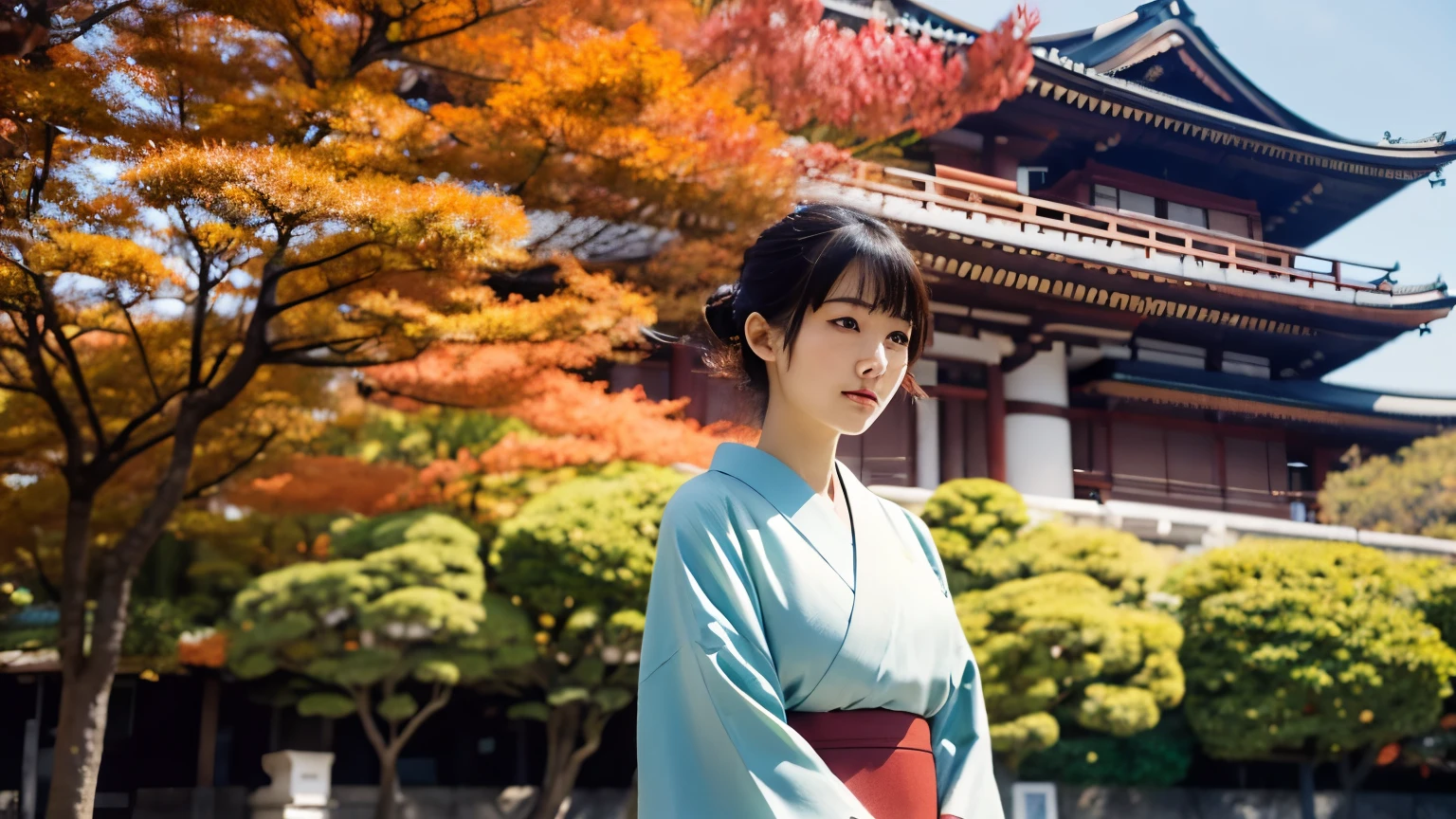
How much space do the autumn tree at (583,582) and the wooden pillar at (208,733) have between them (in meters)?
2.47

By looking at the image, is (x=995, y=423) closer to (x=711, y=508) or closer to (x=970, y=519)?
(x=970, y=519)

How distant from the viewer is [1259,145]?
11414 mm

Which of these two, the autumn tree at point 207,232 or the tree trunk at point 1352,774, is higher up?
the autumn tree at point 207,232

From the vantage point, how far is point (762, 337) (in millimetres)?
1593

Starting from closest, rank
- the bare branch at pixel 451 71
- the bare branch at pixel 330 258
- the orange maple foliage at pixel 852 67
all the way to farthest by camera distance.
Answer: the bare branch at pixel 330 258 → the bare branch at pixel 451 71 → the orange maple foliage at pixel 852 67

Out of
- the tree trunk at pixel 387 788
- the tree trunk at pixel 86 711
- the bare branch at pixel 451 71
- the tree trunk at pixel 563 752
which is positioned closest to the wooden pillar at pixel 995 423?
the tree trunk at pixel 563 752

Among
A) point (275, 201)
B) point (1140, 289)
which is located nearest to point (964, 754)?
point (275, 201)

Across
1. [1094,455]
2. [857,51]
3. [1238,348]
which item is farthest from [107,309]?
[1238,348]

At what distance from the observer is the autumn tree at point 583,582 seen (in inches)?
276

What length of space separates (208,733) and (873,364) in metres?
8.34

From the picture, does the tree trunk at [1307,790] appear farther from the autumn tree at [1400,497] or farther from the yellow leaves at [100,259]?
the yellow leaves at [100,259]

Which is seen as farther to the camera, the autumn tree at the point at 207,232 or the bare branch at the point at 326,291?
the bare branch at the point at 326,291

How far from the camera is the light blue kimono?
4.27 feet

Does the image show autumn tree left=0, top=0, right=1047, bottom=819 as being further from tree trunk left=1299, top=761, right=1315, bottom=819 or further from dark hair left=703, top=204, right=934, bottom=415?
tree trunk left=1299, top=761, right=1315, bottom=819
